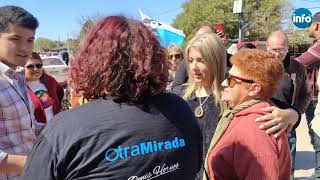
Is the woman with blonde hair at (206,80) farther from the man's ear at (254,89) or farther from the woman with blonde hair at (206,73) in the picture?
the man's ear at (254,89)

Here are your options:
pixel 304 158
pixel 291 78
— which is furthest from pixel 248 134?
pixel 304 158

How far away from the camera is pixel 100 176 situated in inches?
53.4

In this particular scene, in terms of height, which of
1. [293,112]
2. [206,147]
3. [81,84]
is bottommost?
[206,147]

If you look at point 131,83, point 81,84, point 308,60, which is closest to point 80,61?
point 81,84

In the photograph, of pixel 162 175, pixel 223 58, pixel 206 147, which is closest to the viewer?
pixel 162 175

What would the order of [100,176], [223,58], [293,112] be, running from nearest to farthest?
1. [100,176]
2. [293,112]
3. [223,58]

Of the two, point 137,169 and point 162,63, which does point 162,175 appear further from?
point 162,63

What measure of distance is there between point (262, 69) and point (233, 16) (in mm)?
40192

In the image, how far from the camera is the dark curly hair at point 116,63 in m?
1.40

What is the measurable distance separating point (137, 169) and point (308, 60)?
3.35 metres

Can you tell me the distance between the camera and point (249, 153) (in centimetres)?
193

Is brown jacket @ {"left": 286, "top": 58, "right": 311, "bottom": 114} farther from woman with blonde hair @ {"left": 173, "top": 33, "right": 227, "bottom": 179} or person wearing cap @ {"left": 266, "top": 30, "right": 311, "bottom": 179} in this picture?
woman with blonde hair @ {"left": 173, "top": 33, "right": 227, "bottom": 179}

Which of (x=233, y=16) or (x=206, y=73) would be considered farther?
(x=233, y=16)

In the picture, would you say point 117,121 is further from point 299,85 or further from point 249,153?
point 299,85
